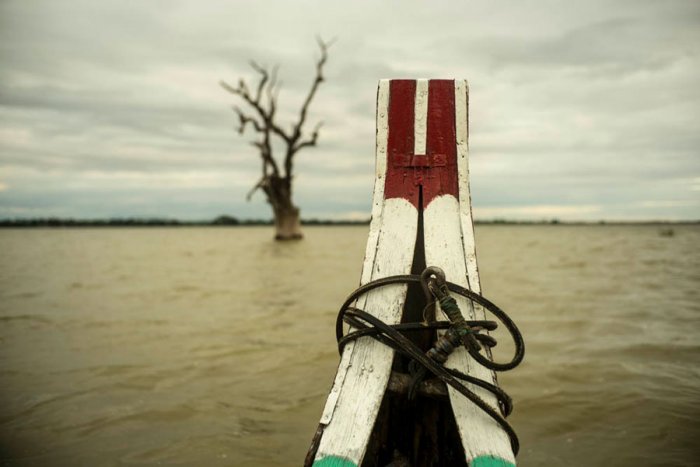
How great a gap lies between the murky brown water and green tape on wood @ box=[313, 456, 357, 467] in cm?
141

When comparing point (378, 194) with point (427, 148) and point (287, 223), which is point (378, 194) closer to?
point (427, 148)

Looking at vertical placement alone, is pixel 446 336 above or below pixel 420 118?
below

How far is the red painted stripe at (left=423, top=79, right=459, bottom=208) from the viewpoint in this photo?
68.5 inches

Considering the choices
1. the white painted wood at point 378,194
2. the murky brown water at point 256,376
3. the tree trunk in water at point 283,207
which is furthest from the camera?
the tree trunk in water at point 283,207

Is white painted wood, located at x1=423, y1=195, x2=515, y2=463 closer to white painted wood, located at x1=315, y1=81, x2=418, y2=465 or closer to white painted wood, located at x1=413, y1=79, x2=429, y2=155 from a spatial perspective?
white painted wood, located at x1=315, y1=81, x2=418, y2=465

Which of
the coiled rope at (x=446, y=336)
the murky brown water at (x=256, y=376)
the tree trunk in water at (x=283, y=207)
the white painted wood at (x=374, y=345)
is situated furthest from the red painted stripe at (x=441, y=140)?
the tree trunk in water at (x=283, y=207)

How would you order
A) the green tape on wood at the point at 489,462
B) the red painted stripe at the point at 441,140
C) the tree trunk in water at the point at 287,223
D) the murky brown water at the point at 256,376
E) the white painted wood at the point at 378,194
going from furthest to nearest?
the tree trunk in water at the point at 287,223 < the murky brown water at the point at 256,376 < the red painted stripe at the point at 441,140 < the white painted wood at the point at 378,194 < the green tape on wood at the point at 489,462

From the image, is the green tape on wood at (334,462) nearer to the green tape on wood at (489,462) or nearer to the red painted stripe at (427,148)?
the green tape on wood at (489,462)

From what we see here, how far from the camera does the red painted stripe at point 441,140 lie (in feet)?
5.71

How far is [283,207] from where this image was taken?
25469mm

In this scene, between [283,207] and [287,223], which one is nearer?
[283,207]

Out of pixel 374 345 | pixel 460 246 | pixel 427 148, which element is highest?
pixel 427 148

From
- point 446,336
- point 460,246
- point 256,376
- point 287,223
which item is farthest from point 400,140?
point 287,223

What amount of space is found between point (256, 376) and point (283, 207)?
21.9m
